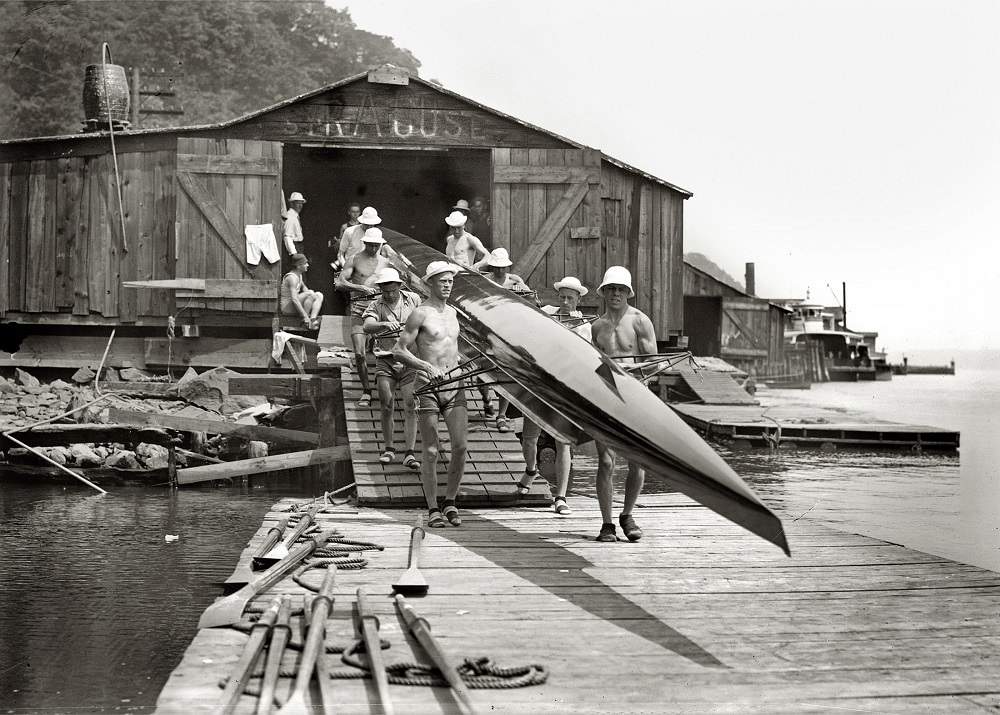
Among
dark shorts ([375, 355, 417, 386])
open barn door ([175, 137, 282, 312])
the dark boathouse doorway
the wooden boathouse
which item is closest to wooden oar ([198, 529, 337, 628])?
dark shorts ([375, 355, 417, 386])

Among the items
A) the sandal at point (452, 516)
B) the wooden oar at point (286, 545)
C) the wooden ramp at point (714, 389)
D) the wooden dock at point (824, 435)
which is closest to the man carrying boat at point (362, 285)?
the sandal at point (452, 516)

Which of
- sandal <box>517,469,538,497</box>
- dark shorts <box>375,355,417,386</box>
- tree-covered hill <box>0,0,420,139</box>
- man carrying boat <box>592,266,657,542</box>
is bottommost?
sandal <box>517,469,538,497</box>

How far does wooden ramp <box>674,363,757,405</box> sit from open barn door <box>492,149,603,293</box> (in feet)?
30.8

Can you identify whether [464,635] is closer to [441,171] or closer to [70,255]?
[70,255]

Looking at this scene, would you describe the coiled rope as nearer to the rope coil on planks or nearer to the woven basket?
the rope coil on planks

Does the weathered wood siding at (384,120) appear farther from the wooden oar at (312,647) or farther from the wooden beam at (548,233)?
the wooden oar at (312,647)

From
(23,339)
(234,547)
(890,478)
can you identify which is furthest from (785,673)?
(23,339)

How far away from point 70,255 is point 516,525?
13.5 meters

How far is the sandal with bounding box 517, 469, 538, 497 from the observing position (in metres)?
10.0

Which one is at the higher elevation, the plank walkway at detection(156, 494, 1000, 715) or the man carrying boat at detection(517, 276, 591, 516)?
the man carrying boat at detection(517, 276, 591, 516)

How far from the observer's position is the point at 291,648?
5051 millimetres

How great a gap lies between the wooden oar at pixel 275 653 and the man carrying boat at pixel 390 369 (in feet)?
15.3

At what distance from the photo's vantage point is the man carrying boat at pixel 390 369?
34.0 feet

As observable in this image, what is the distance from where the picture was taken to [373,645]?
4.91 m
